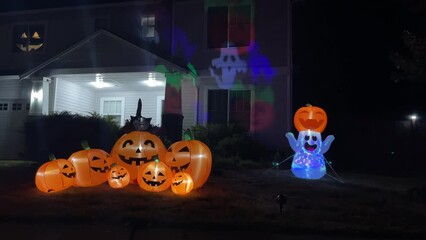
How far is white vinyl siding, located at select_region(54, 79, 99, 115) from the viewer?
16062mm

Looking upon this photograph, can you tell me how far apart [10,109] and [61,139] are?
614cm

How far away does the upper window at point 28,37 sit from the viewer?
18.0 meters

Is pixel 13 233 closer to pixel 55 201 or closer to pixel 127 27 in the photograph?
pixel 55 201

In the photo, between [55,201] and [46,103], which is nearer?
[55,201]

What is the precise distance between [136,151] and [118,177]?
61cm

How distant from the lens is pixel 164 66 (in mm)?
14500

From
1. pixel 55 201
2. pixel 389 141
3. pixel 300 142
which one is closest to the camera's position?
pixel 55 201

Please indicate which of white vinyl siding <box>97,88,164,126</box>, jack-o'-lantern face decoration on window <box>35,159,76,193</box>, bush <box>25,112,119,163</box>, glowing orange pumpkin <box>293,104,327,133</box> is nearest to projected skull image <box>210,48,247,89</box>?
white vinyl siding <box>97,88,164,126</box>

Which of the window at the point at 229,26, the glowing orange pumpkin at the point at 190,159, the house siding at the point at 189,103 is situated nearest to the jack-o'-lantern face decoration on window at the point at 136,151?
the glowing orange pumpkin at the point at 190,159

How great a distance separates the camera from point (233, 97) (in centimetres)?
1587

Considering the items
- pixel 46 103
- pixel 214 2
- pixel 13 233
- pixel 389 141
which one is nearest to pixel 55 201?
pixel 13 233

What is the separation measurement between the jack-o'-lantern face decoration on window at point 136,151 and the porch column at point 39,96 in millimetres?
7960

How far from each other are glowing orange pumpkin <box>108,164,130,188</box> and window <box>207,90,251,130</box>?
25.0 ft

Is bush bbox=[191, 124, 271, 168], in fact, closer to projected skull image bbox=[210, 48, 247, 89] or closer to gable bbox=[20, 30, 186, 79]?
projected skull image bbox=[210, 48, 247, 89]
